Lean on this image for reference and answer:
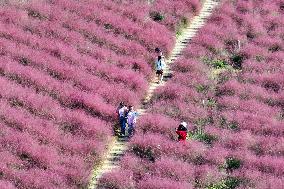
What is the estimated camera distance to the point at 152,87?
25984mm

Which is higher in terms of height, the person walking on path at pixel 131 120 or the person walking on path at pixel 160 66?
the person walking on path at pixel 160 66

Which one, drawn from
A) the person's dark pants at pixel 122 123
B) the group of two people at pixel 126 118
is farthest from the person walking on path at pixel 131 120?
the person's dark pants at pixel 122 123

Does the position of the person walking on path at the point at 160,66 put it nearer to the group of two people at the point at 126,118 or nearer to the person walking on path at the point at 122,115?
the group of two people at the point at 126,118

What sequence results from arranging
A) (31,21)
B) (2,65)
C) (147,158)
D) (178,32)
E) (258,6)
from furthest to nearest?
(258,6), (178,32), (31,21), (2,65), (147,158)

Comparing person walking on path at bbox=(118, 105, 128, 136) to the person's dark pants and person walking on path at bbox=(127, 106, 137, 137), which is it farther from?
person walking on path at bbox=(127, 106, 137, 137)

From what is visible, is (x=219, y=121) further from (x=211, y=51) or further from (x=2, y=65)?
(x=2, y=65)

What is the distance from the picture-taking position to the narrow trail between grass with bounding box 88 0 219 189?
20219mm

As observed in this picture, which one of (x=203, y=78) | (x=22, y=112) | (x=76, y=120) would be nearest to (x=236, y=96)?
(x=203, y=78)

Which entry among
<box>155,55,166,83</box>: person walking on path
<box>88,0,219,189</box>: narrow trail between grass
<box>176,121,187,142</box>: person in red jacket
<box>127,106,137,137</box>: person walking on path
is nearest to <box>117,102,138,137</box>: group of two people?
<box>127,106,137,137</box>: person walking on path

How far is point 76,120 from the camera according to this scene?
21703 millimetres

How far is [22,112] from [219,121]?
7.18 metres

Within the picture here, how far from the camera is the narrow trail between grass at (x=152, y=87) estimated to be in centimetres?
2022

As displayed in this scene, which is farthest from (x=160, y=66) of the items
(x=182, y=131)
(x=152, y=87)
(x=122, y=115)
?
(x=182, y=131)

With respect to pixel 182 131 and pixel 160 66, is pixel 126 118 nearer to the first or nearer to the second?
pixel 182 131
